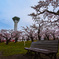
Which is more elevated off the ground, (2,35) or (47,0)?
(47,0)

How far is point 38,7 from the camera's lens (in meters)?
5.77

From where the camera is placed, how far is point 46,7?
581 cm

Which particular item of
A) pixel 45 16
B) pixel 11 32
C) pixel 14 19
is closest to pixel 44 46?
pixel 45 16

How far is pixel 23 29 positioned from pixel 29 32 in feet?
7.46

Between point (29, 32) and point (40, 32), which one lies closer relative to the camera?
point (40, 32)

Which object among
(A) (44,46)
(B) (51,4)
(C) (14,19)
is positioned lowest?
(A) (44,46)

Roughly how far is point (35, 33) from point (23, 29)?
13.5 feet

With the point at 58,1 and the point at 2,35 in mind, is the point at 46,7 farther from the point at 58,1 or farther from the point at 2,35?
the point at 2,35

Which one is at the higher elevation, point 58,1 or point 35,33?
point 58,1

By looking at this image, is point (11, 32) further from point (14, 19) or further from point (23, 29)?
point (14, 19)

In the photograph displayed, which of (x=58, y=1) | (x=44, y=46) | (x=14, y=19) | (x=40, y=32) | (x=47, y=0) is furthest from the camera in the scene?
(x=14, y=19)

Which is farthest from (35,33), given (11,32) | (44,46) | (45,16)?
(44,46)

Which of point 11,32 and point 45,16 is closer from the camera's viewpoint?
point 45,16

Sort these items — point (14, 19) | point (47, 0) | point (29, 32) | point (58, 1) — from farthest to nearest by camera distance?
point (14, 19), point (29, 32), point (47, 0), point (58, 1)
